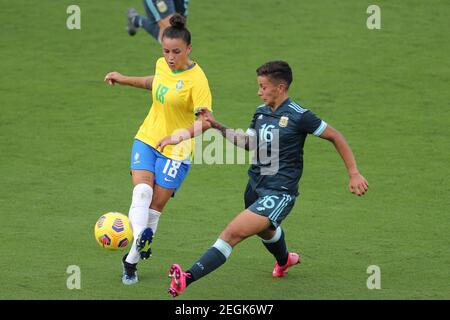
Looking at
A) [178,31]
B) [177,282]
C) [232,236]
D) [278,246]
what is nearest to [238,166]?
[278,246]

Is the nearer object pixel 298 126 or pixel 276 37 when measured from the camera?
pixel 298 126

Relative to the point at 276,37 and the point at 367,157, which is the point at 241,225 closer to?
the point at 367,157

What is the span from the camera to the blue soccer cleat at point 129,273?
840 cm

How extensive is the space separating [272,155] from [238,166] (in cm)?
427

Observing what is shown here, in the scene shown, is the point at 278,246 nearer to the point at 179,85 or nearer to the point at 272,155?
the point at 272,155

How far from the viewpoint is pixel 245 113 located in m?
13.9

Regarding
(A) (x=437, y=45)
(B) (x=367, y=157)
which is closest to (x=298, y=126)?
(B) (x=367, y=157)

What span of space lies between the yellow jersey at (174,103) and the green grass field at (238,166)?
1.23 meters

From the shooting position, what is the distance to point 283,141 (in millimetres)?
7965

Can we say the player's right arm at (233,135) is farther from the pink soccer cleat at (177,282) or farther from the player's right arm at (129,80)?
the pink soccer cleat at (177,282)

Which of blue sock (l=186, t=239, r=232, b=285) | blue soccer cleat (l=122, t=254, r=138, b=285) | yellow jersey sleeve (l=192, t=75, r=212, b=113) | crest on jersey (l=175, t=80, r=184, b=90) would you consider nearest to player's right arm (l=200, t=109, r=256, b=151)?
yellow jersey sleeve (l=192, t=75, r=212, b=113)

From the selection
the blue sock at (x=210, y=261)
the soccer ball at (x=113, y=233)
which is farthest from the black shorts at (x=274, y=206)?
the soccer ball at (x=113, y=233)

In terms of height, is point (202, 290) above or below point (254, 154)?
below

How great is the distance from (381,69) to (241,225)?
8201 millimetres
